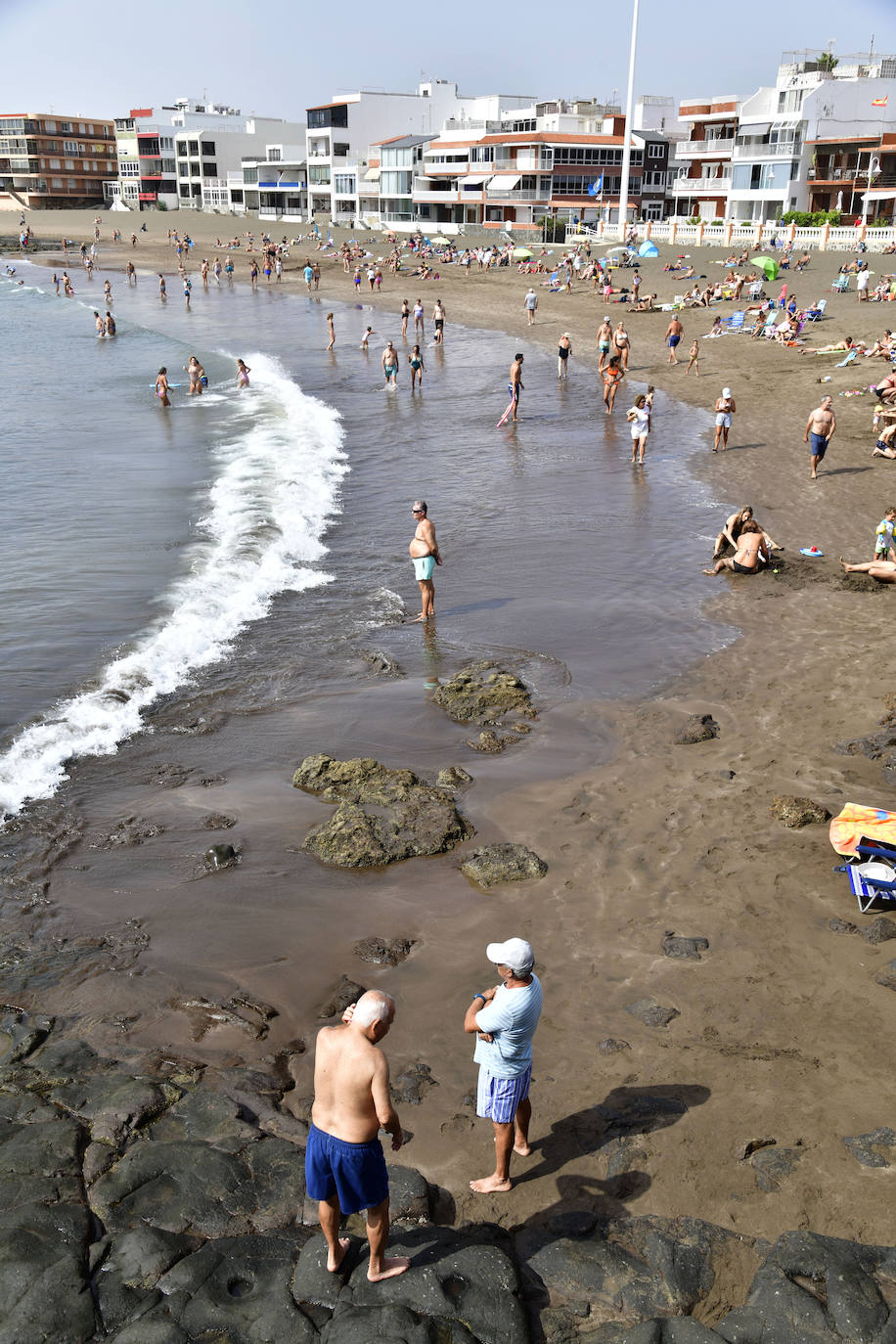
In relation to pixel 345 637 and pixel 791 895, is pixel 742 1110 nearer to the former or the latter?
pixel 791 895

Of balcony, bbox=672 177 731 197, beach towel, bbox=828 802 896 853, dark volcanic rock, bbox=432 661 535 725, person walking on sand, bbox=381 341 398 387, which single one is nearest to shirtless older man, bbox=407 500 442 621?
dark volcanic rock, bbox=432 661 535 725

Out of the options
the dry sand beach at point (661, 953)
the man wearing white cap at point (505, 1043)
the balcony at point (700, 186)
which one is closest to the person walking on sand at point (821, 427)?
the dry sand beach at point (661, 953)

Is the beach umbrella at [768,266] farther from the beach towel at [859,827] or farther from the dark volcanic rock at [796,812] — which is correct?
the beach towel at [859,827]

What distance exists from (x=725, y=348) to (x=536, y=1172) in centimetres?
3083

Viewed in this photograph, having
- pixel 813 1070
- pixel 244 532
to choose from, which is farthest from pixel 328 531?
pixel 813 1070

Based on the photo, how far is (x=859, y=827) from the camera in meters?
7.05

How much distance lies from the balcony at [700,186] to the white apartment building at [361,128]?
99.2 feet

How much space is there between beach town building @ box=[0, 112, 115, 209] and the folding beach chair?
137m

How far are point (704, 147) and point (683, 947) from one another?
70390mm

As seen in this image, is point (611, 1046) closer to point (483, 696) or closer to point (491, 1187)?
point (491, 1187)

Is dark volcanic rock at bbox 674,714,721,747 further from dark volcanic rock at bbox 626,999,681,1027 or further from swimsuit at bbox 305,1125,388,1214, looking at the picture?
swimsuit at bbox 305,1125,388,1214

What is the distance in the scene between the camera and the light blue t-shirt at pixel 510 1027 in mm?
4598

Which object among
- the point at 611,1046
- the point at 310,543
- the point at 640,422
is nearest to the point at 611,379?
the point at 640,422

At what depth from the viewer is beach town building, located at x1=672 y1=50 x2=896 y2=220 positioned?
56.1m
